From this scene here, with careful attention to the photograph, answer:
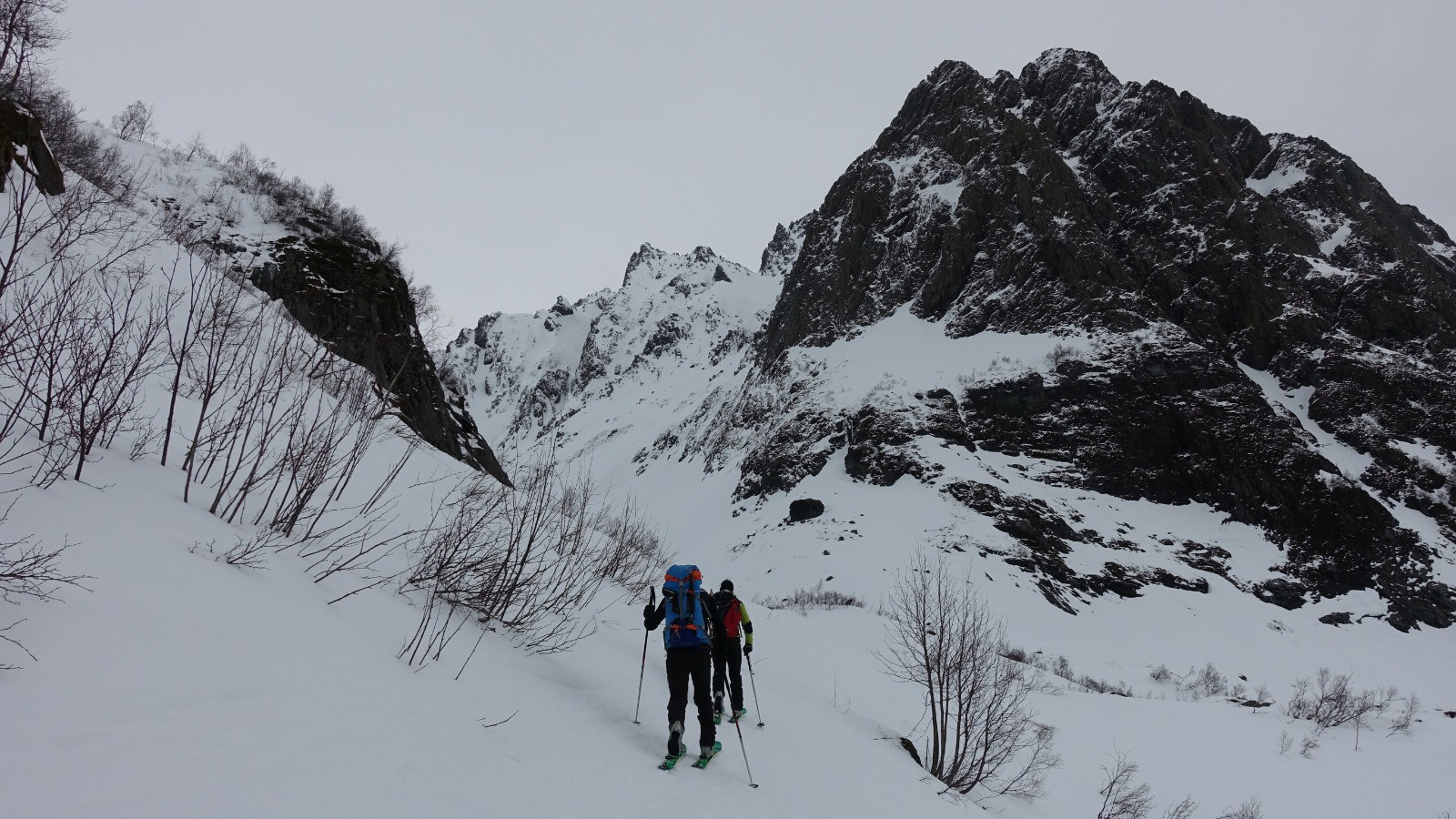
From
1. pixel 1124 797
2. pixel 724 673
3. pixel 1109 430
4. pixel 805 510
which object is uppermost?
pixel 1109 430

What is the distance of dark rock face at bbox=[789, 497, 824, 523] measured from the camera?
108 feet

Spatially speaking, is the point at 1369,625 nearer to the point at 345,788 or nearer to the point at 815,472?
the point at 815,472

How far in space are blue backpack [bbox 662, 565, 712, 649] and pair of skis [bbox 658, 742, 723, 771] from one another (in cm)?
80

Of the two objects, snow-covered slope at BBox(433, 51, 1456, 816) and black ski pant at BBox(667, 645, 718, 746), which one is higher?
snow-covered slope at BBox(433, 51, 1456, 816)

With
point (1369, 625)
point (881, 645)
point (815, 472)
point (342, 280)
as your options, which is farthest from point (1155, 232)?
point (342, 280)

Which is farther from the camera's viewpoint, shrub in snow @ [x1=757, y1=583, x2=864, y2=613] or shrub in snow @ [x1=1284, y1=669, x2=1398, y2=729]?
shrub in snow @ [x1=757, y1=583, x2=864, y2=613]

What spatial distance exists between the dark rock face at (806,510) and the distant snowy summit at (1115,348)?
4206mm

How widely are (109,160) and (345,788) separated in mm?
19894

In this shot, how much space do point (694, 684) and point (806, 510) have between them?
1132 inches

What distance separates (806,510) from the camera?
33188 millimetres

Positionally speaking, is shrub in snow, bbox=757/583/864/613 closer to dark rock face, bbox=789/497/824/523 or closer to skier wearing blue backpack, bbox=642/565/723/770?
dark rock face, bbox=789/497/824/523

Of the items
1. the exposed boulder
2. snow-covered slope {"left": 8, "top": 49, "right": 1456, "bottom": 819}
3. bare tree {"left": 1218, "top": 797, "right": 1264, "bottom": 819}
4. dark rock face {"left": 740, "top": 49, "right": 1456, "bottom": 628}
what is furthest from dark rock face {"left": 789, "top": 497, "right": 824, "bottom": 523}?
bare tree {"left": 1218, "top": 797, "right": 1264, "bottom": 819}

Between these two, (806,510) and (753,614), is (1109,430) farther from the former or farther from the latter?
(753,614)

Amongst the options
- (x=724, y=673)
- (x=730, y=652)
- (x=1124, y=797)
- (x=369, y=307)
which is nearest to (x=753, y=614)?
(x=1124, y=797)
